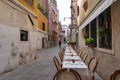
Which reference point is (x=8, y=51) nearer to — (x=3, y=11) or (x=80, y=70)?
(x=3, y=11)

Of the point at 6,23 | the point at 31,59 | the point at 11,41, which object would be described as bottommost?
the point at 31,59

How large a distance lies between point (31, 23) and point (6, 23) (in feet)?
23.9

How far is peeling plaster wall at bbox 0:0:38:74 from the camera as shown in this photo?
1180 centimetres

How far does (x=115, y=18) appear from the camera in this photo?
27.9 feet

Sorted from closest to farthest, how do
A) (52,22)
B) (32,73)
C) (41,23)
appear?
(32,73), (41,23), (52,22)

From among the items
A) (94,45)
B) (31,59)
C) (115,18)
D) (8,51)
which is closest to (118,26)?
(115,18)

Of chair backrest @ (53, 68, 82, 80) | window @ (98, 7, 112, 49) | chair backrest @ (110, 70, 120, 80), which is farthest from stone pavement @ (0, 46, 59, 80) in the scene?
chair backrest @ (110, 70, 120, 80)

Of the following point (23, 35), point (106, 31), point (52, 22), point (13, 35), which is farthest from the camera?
point (52, 22)

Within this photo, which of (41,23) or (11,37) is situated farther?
(41,23)

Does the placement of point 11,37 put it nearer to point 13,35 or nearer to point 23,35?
point 13,35

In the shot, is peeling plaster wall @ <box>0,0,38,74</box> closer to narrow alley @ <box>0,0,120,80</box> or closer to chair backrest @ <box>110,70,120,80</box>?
narrow alley @ <box>0,0,120,80</box>

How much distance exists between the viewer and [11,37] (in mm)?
13227

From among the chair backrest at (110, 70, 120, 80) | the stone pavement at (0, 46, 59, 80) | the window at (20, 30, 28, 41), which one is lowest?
the stone pavement at (0, 46, 59, 80)

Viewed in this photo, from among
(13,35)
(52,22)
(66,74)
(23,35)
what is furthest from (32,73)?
(52,22)
